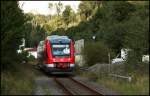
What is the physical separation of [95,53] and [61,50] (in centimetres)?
1126

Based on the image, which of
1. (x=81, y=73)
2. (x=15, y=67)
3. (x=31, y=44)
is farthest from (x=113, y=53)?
(x=31, y=44)

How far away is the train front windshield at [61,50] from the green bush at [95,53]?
33.9 feet

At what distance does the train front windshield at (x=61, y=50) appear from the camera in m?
38.3

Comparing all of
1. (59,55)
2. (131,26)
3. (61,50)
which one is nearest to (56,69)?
(59,55)

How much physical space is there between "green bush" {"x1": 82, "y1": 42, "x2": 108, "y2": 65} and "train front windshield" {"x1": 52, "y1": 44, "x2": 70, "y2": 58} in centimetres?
1033

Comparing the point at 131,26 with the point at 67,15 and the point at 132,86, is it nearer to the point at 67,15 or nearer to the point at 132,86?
the point at 132,86

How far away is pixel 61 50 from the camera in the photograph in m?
38.6

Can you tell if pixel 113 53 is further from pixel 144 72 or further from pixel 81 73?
pixel 144 72

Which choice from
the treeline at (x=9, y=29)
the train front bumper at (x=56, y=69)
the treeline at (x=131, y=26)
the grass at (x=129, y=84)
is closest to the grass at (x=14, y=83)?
the treeline at (x=9, y=29)

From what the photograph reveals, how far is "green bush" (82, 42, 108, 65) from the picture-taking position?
48969mm

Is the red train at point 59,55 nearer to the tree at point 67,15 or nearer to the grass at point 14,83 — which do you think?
the grass at point 14,83

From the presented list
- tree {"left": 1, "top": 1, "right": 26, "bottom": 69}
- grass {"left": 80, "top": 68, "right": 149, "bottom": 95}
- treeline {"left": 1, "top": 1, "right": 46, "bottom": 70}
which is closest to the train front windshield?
grass {"left": 80, "top": 68, "right": 149, "bottom": 95}

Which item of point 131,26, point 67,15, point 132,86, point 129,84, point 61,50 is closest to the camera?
point 132,86

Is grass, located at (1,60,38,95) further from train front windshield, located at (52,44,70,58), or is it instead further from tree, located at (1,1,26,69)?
train front windshield, located at (52,44,70,58)
